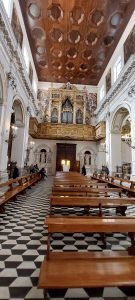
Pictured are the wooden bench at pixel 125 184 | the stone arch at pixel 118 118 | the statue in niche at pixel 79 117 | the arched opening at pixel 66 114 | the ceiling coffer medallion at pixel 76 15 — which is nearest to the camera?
the wooden bench at pixel 125 184

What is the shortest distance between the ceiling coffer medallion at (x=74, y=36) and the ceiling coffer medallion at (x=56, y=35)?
693mm

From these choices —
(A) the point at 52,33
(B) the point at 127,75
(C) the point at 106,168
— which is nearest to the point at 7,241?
(B) the point at 127,75

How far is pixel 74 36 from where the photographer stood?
1488cm

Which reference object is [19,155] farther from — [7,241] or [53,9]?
[7,241]

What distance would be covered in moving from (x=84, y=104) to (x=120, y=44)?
29.3 feet

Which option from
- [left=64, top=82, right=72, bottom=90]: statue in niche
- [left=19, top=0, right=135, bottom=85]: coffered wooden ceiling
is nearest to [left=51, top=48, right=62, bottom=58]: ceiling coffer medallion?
[left=19, top=0, right=135, bottom=85]: coffered wooden ceiling

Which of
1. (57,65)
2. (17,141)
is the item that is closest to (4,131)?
(17,141)

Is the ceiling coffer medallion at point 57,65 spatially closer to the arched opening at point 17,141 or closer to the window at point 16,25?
the window at point 16,25

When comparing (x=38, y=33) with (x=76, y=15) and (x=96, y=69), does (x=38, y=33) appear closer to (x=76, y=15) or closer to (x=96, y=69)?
(x=76, y=15)

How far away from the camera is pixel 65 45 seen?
52.0ft

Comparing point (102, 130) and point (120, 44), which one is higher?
point (120, 44)

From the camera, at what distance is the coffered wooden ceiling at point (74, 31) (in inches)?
474

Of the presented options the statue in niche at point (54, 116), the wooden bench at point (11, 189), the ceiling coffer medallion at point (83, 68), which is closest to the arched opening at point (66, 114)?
the statue in niche at point (54, 116)

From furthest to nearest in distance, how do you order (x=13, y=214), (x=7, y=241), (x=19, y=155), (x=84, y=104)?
(x=84, y=104) → (x=19, y=155) → (x=13, y=214) → (x=7, y=241)
